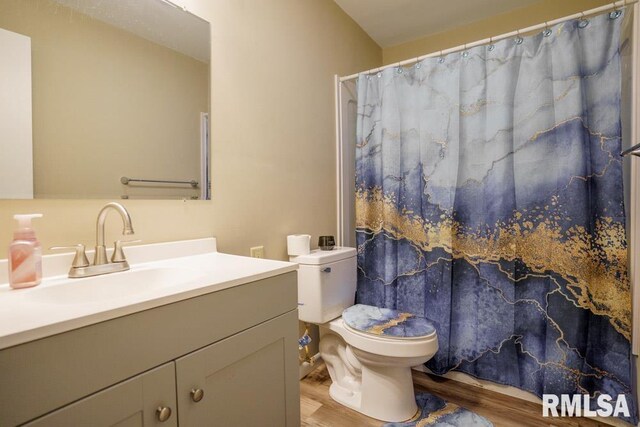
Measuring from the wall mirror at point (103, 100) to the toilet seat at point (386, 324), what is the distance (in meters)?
0.93

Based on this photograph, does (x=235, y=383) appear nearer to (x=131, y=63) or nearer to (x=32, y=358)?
(x=32, y=358)

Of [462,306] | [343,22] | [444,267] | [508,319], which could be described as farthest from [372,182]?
[343,22]

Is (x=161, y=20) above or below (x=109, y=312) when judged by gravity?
above

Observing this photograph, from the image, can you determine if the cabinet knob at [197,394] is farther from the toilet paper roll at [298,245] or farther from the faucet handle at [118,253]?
the toilet paper roll at [298,245]

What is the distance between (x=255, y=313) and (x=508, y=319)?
1412 millimetres

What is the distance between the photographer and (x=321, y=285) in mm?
1621

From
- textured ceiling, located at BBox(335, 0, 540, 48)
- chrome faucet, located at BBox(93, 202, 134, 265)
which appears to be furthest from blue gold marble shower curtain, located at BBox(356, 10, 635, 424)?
chrome faucet, located at BBox(93, 202, 134, 265)

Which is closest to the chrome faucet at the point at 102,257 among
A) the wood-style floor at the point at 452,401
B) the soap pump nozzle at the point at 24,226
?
the soap pump nozzle at the point at 24,226

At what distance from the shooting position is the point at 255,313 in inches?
36.3

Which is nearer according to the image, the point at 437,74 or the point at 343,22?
→ the point at 437,74

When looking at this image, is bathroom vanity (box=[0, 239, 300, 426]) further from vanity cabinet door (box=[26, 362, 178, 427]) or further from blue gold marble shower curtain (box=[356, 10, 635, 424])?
blue gold marble shower curtain (box=[356, 10, 635, 424])

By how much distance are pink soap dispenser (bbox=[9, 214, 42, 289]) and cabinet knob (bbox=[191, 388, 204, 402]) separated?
1.67 ft

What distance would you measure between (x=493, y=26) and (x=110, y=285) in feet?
9.30

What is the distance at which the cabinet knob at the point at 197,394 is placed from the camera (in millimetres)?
757
